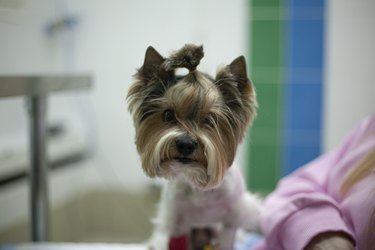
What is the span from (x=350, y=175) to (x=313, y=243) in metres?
0.22

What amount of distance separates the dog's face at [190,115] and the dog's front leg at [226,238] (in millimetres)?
276

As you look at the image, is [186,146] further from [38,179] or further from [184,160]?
[38,179]

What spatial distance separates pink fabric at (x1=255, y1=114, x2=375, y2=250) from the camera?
783 millimetres

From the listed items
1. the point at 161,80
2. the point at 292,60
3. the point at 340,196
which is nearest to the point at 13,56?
the point at 161,80

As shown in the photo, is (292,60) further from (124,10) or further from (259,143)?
(124,10)

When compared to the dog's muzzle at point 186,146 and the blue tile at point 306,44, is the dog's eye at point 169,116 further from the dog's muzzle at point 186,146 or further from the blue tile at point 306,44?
the blue tile at point 306,44

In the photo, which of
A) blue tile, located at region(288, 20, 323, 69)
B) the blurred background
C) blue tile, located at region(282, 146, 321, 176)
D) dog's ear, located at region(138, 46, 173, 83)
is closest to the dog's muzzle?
dog's ear, located at region(138, 46, 173, 83)

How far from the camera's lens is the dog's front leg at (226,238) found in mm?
1030

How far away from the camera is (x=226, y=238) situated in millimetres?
1030

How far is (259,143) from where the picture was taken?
221 cm

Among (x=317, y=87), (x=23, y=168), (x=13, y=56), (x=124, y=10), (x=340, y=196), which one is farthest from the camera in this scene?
(x=317, y=87)

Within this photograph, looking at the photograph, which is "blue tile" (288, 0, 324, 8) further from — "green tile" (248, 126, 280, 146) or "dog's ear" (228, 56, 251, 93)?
"dog's ear" (228, 56, 251, 93)

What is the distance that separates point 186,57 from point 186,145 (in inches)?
6.7

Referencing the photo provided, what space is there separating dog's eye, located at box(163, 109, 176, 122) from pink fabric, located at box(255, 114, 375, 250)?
1.20 ft
